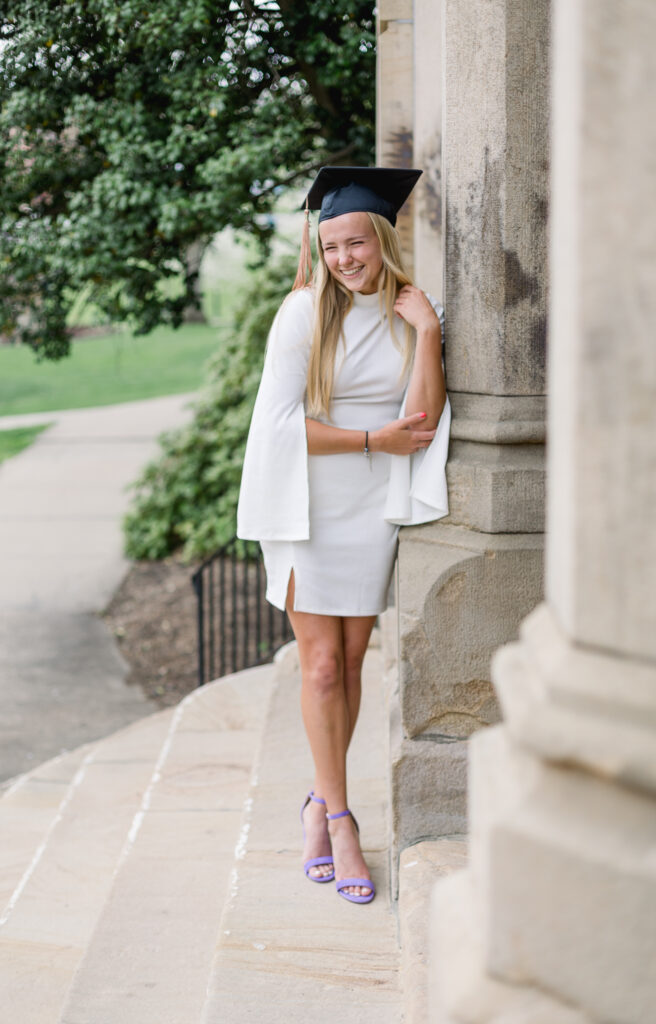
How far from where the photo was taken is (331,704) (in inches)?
108

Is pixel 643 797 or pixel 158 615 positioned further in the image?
pixel 158 615

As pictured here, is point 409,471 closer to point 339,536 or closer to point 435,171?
point 339,536

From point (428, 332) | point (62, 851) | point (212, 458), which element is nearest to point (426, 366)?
point (428, 332)

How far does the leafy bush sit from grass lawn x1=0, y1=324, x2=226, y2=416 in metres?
7.49

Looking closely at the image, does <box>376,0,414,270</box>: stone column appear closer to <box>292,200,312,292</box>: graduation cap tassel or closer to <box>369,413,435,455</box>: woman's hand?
<box>292,200,312,292</box>: graduation cap tassel

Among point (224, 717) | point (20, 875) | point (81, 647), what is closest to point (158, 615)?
point (81, 647)

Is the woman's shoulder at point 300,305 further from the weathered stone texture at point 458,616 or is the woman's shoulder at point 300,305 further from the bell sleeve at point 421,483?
the weathered stone texture at point 458,616

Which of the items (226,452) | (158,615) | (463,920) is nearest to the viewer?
(463,920)

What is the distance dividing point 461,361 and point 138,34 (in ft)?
8.92

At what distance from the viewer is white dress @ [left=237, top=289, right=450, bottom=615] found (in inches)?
101

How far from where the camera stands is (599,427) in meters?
1.12

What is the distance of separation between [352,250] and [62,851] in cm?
238

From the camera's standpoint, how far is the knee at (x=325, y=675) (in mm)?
2721

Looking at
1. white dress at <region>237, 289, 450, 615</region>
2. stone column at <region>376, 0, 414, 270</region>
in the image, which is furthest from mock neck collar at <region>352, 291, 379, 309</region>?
stone column at <region>376, 0, 414, 270</region>
